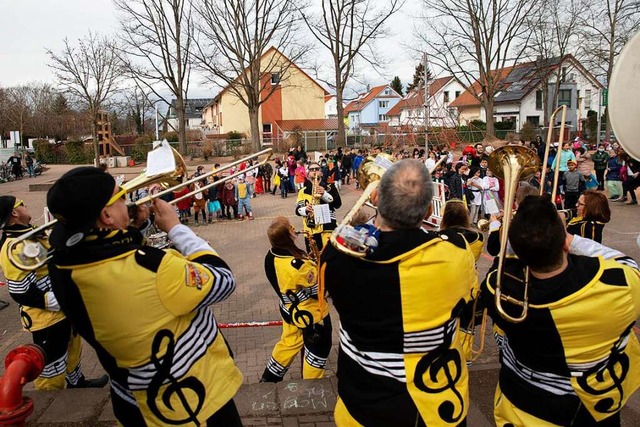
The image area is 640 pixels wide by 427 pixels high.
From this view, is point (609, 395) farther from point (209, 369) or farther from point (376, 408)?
point (209, 369)

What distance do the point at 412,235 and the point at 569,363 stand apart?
966mm

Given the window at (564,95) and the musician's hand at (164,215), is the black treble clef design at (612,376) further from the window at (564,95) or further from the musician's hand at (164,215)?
the window at (564,95)

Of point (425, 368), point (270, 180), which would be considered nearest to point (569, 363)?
point (425, 368)

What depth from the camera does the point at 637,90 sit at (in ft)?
8.98

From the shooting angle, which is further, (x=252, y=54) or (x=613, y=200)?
(x=252, y=54)

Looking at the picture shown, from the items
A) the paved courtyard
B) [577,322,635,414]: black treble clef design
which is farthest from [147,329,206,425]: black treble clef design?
the paved courtyard

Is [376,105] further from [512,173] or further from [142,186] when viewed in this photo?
[142,186]

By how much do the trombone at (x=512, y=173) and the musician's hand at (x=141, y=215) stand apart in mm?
1865

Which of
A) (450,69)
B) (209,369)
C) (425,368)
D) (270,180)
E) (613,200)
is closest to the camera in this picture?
(425,368)

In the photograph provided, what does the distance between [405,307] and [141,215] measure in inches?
58.5

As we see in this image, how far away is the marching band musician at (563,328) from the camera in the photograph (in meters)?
2.27

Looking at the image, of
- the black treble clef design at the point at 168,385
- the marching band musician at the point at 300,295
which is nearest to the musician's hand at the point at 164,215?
the black treble clef design at the point at 168,385

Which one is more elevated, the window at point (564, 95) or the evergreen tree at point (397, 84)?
the evergreen tree at point (397, 84)

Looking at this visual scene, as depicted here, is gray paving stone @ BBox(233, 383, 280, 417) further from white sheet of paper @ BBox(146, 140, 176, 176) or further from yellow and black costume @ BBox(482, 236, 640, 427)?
white sheet of paper @ BBox(146, 140, 176, 176)
